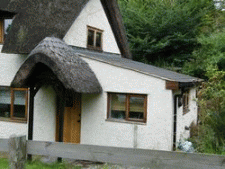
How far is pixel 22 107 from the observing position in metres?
9.30

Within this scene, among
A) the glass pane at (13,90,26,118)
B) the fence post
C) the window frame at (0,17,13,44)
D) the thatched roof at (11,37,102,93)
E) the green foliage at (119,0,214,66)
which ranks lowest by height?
the fence post

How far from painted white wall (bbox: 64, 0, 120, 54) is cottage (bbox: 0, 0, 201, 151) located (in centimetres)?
4

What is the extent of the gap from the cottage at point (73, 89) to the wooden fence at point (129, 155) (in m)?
3.06

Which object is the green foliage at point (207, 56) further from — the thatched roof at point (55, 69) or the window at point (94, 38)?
the thatched roof at point (55, 69)

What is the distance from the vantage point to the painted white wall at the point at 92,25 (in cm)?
982

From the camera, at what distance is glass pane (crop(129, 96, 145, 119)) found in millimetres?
7879

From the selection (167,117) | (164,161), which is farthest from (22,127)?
(164,161)

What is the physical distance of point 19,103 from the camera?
9336 mm

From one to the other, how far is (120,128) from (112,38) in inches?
230

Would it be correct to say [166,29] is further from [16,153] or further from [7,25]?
[16,153]

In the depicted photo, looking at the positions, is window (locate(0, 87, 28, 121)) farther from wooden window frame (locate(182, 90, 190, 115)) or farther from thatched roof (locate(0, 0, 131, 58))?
wooden window frame (locate(182, 90, 190, 115))

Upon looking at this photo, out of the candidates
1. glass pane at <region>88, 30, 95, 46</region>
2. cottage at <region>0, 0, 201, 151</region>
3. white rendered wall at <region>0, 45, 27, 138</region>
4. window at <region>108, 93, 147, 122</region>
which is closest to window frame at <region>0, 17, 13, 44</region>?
cottage at <region>0, 0, 201, 151</region>

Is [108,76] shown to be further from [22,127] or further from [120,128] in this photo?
[22,127]

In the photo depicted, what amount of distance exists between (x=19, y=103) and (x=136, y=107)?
4.36m
